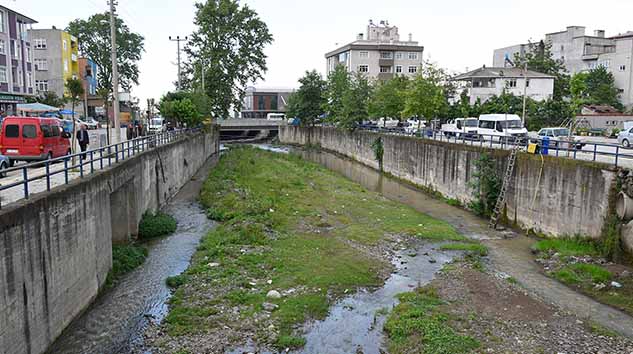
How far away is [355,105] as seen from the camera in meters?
60.9

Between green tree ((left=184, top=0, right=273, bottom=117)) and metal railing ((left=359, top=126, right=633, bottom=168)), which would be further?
green tree ((left=184, top=0, right=273, bottom=117))

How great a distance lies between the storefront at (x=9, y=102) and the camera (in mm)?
48856

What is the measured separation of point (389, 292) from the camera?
15.9 metres

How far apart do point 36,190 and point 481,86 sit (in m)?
68.1

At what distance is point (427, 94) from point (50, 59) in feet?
189

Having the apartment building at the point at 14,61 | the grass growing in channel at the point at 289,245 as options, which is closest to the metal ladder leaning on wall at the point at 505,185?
the grass growing in channel at the point at 289,245

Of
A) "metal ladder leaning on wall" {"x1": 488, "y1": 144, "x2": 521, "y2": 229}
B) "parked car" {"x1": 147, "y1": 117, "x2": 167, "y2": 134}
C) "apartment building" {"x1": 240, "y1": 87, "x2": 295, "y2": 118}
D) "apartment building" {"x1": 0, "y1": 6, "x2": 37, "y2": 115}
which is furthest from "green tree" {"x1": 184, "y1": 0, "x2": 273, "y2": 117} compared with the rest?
"apartment building" {"x1": 240, "y1": 87, "x2": 295, "y2": 118}

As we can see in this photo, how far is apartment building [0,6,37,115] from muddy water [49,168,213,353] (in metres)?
37.0

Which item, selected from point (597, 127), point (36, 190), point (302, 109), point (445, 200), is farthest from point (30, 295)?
point (302, 109)

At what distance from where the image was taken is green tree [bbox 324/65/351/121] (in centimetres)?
6881

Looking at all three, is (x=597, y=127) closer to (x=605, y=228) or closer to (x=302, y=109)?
(x=302, y=109)

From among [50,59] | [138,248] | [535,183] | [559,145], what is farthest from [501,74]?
[50,59]

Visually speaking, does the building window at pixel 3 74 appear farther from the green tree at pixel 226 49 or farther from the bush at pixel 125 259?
the bush at pixel 125 259

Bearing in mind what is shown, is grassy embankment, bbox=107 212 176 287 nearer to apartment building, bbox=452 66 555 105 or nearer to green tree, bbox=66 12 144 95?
apartment building, bbox=452 66 555 105
